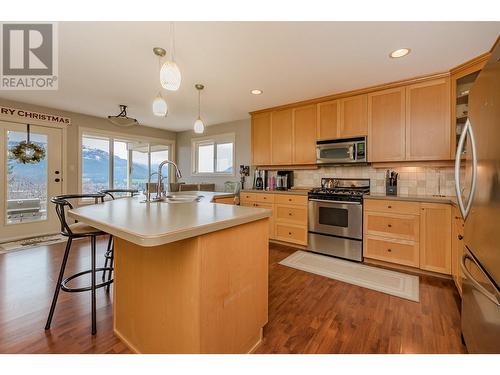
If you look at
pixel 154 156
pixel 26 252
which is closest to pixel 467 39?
pixel 26 252

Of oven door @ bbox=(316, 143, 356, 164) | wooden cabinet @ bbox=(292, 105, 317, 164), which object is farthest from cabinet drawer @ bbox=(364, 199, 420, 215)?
wooden cabinet @ bbox=(292, 105, 317, 164)

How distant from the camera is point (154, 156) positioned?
5910 mm

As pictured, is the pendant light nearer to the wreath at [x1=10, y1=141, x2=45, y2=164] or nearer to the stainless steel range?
the stainless steel range

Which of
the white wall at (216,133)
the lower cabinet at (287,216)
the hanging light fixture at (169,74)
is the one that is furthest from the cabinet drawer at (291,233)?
the hanging light fixture at (169,74)

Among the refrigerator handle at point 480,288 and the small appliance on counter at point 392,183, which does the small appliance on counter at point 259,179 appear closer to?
the small appliance on counter at point 392,183

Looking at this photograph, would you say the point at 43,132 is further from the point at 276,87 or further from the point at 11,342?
the point at 276,87

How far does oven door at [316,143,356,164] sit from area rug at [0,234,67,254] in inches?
173

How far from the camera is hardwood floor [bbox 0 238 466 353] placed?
146cm

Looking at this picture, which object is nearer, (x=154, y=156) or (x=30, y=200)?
(x=30, y=200)

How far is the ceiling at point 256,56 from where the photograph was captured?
1.83 m

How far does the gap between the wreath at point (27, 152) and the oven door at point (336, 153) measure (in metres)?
4.79

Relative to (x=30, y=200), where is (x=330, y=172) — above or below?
above

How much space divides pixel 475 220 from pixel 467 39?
5.71ft

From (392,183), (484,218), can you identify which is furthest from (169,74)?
(392,183)
